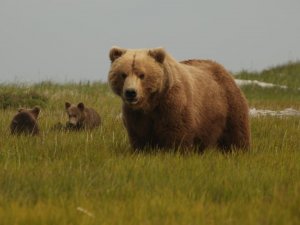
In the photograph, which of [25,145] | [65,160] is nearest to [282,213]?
[65,160]

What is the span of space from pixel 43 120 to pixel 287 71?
18.2m

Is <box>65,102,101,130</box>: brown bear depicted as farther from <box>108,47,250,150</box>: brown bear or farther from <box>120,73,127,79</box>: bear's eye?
<box>120,73,127,79</box>: bear's eye

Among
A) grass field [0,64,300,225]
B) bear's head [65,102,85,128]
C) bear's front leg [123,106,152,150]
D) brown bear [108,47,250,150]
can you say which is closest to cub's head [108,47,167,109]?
brown bear [108,47,250,150]

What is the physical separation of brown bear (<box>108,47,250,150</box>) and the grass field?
27 centimetres

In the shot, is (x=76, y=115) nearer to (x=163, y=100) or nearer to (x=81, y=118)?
(x=81, y=118)

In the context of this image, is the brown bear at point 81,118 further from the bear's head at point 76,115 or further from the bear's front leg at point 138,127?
the bear's front leg at point 138,127

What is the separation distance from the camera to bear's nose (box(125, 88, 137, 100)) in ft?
21.9

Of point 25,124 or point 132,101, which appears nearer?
point 132,101

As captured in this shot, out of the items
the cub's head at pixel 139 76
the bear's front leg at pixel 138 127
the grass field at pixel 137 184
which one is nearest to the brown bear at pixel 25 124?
the grass field at pixel 137 184

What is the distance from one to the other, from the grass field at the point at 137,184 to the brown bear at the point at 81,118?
2696mm

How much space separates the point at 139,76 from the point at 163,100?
434 millimetres

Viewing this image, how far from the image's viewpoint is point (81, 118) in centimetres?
1166

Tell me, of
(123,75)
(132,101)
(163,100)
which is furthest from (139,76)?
(163,100)

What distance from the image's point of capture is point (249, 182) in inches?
214
